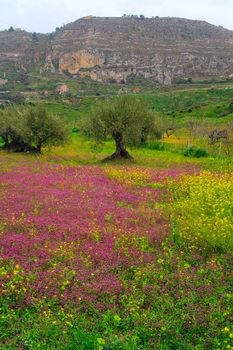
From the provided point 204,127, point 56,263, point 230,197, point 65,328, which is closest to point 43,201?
point 56,263

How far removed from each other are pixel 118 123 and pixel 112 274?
30324 millimetres

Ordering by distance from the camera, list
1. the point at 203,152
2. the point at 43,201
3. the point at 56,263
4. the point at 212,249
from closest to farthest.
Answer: the point at 56,263 < the point at 212,249 < the point at 43,201 < the point at 203,152

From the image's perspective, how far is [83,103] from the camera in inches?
5064

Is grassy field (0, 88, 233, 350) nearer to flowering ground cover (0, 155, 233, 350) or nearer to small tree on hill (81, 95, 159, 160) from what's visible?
flowering ground cover (0, 155, 233, 350)

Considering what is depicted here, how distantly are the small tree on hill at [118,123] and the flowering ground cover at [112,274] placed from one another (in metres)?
21.2

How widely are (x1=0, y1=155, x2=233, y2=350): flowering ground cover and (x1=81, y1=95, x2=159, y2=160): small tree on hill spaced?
69.6 feet

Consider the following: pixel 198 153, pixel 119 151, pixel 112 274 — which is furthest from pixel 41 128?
pixel 112 274

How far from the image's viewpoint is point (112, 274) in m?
11.5

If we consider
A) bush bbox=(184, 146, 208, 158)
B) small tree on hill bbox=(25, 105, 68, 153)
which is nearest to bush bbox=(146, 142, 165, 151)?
bush bbox=(184, 146, 208, 158)

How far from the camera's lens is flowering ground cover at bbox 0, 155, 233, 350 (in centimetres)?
857

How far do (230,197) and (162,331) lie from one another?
9521 millimetres

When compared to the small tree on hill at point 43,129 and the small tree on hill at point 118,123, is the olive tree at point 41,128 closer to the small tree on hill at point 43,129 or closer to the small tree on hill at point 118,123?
the small tree on hill at point 43,129

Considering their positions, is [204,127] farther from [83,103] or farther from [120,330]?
[83,103]

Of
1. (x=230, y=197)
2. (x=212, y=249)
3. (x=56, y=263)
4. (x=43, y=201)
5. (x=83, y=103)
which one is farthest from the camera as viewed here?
(x=83, y=103)
